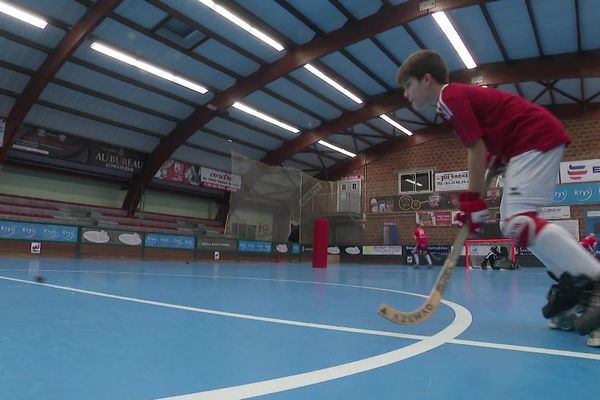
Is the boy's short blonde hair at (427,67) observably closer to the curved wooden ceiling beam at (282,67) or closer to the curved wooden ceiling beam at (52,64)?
the curved wooden ceiling beam at (282,67)

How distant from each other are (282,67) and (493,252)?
1123 cm

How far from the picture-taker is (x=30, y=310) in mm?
2541

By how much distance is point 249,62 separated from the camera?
16.8 metres

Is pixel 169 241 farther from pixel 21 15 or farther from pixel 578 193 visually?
pixel 578 193

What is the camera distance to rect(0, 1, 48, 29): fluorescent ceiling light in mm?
12118

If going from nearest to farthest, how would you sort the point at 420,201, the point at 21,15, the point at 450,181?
the point at 21,15, the point at 450,181, the point at 420,201

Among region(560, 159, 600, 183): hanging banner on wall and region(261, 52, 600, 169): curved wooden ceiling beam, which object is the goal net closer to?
region(560, 159, 600, 183): hanging banner on wall

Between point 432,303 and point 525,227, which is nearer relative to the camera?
point 525,227

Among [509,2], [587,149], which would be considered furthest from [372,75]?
[587,149]

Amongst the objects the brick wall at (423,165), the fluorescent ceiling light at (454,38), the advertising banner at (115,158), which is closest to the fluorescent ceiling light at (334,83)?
the fluorescent ceiling light at (454,38)

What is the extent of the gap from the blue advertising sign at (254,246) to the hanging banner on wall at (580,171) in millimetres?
14273

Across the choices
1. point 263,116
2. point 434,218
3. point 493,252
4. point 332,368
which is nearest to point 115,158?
point 263,116

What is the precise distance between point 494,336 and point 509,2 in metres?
14.4

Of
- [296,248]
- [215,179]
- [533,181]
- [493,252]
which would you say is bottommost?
[296,248]
